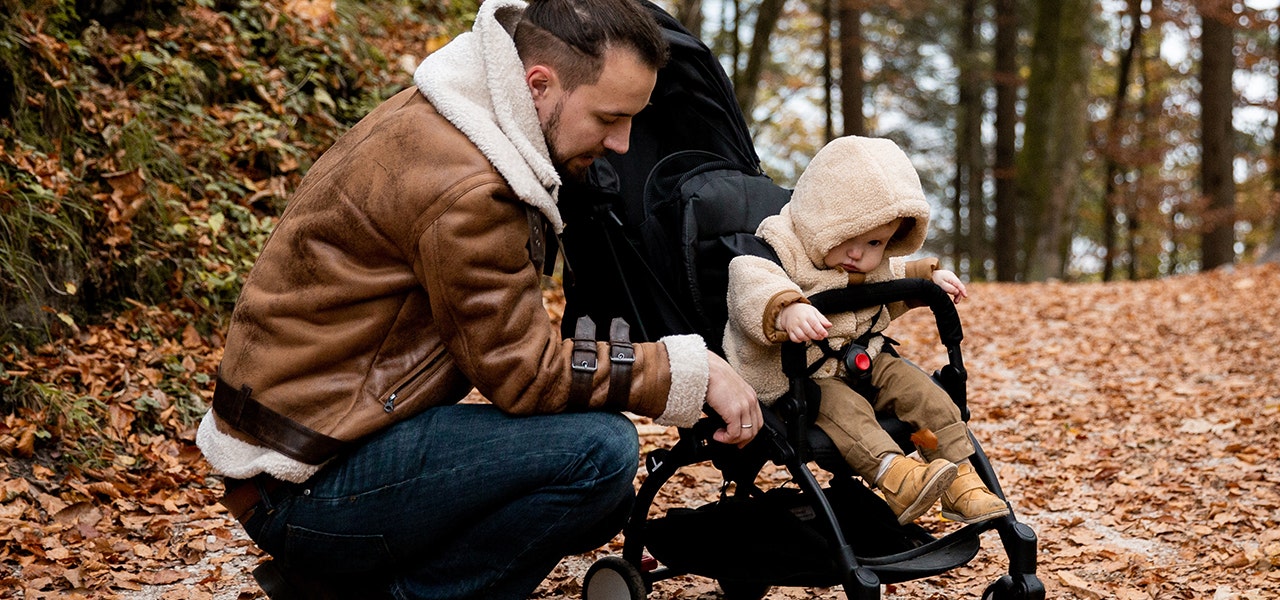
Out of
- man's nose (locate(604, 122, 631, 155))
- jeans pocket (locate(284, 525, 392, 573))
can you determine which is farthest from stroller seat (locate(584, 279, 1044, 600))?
jeans pocket (locate(284, 525, 392, 573))

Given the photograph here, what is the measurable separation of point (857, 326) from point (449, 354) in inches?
48.0

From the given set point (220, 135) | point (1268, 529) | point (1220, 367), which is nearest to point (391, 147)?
point (1268, 529)

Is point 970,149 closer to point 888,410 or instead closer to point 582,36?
point 888,410

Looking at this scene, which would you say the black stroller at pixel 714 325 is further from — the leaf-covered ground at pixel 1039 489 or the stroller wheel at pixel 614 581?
the leaf-covered ground at pixel 1039 489

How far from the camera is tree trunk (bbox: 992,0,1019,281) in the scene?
16.1 metres

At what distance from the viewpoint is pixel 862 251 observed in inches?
122

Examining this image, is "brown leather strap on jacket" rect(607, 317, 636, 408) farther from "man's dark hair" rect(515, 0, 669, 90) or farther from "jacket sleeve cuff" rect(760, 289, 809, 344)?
"man's dark hair" rect(515, 0, 669, 90)

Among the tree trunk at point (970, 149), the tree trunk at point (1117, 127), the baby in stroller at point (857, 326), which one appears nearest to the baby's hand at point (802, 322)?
the baby in stroller at point (857, 326)

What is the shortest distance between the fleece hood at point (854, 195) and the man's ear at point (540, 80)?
2.96ft

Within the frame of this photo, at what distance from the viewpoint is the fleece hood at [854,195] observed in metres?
2.97

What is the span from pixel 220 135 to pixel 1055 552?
5.08m

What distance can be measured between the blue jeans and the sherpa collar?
56 centimetres

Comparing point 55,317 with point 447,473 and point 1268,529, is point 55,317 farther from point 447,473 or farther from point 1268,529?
point 1268,529

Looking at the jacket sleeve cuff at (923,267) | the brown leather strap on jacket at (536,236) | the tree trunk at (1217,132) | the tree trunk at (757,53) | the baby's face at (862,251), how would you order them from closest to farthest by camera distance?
the brown leather strap on jacket at (536,236) < the baby's face at (862,251) < the jacket sleeve cuff at (923,267) < the tree trunk at (757,53) < the tree trunk at (1217,132)
